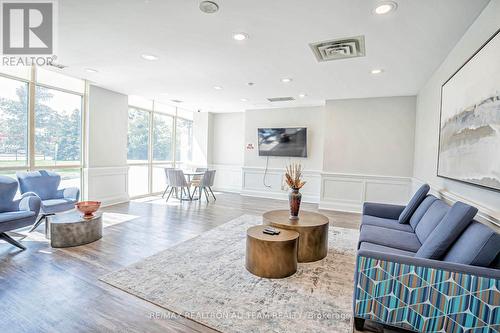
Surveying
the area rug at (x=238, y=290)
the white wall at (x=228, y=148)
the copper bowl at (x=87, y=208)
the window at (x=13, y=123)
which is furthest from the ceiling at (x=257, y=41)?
the white wall at (x=228, y=148)

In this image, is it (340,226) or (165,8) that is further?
(340,226)

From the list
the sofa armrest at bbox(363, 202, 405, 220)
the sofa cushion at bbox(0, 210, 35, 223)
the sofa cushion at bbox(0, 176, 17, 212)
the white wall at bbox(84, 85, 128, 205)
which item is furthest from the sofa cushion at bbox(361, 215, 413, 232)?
the white wall at bbox(84, 85, 128, 205)

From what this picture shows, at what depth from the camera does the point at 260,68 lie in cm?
394

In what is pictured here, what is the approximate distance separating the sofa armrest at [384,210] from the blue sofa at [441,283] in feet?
5.48

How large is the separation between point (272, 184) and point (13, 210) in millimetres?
5722

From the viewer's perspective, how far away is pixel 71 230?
3250mm

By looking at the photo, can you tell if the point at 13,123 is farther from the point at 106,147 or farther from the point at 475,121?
the point at 475,121

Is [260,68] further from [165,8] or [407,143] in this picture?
[407,143]

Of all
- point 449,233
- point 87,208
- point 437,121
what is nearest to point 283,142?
point 437,121

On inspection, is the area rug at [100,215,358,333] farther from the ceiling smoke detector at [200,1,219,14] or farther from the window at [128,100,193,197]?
the window at [128,100,193,197]

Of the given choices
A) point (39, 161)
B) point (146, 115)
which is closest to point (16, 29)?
point (39, 161)

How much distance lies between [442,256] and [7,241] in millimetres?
4708

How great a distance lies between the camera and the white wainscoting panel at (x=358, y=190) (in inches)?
216

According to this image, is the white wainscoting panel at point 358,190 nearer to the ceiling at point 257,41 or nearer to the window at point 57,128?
the ceiling at point 257,41
